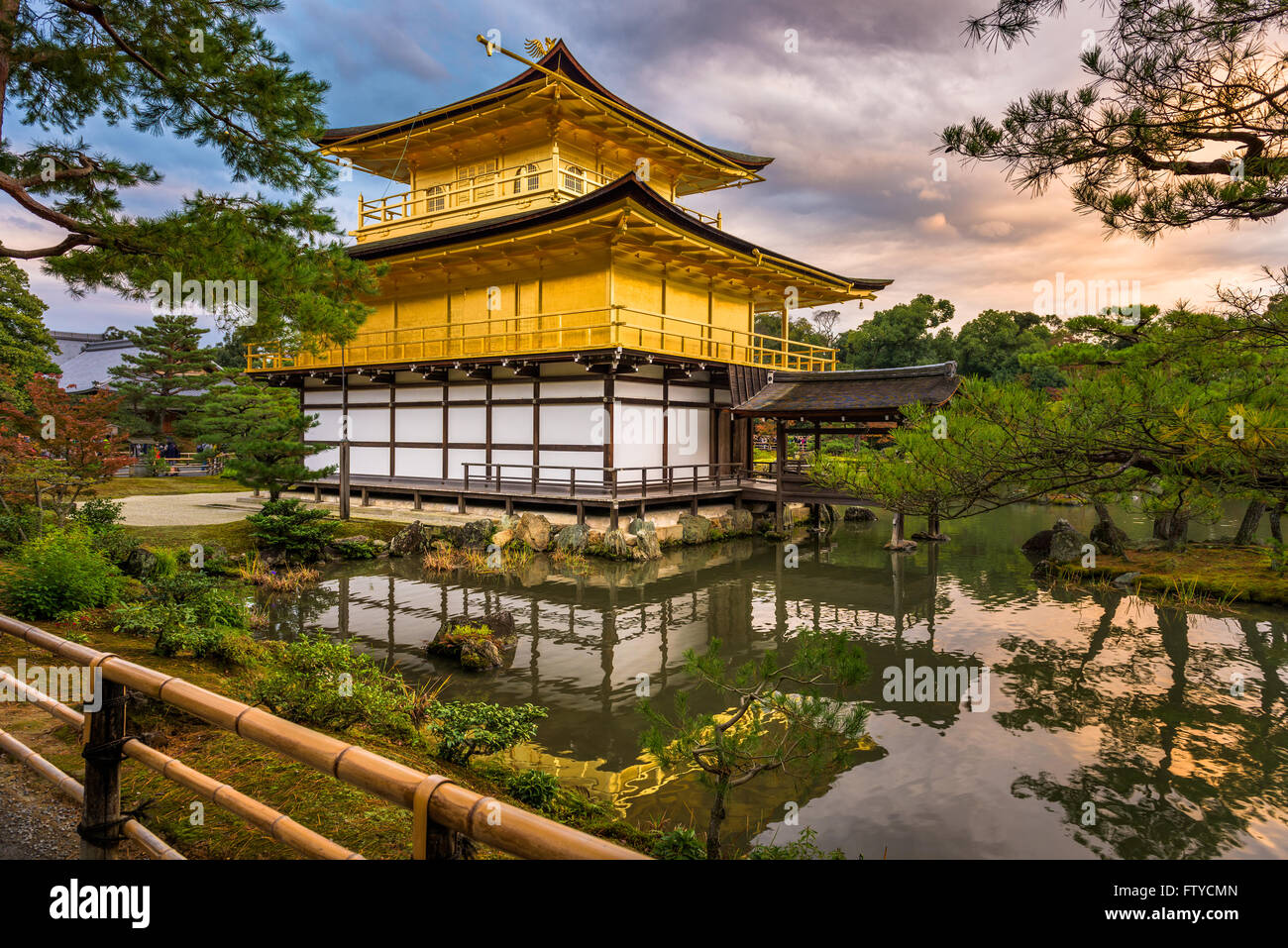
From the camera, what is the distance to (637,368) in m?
19.9

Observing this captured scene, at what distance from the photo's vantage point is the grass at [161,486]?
1003 inches

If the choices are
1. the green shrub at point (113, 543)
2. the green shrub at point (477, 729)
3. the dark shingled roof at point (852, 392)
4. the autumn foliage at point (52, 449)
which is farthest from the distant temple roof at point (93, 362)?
the green shrub at point (477, 729)

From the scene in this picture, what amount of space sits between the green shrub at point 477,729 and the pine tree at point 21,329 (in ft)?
84.9

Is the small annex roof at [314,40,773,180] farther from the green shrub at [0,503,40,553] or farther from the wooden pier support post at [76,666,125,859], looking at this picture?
the wooden pier support post at [76,666,125,859]

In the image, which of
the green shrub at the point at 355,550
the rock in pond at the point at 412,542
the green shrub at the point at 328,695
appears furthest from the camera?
the rock in pond at the point at 412,542

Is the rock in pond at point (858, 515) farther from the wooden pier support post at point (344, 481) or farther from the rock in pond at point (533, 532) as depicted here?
the wooden pier support post at point (344, 481)

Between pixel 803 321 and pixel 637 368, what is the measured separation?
45379 mm

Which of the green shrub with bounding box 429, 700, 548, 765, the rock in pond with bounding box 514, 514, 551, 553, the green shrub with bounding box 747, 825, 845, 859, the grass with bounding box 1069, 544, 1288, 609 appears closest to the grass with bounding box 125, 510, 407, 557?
the rock in pond with bounding box 514, 514, 551, 553

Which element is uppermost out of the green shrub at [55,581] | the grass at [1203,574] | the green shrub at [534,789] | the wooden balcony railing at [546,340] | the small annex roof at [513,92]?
the small annex roof at [513,92]

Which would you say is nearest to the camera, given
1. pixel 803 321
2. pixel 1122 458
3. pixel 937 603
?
pixel 1122 458
